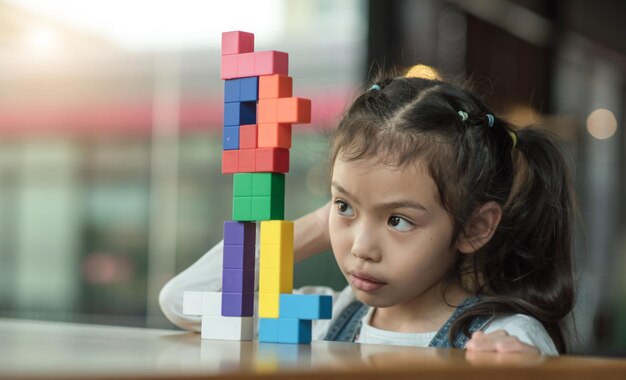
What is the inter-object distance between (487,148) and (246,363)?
26.9 inches

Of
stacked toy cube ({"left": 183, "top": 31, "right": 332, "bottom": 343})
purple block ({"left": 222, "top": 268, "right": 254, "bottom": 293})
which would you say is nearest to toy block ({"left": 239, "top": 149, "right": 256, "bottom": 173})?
stacked toy cube ({"left": 183, "top": 31, "right": 332, "bottom": 343})

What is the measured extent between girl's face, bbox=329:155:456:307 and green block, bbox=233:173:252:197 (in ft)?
0.52

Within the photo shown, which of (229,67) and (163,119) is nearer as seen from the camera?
(229,67)

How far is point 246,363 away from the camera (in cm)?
61

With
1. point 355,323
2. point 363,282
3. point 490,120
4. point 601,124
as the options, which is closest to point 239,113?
point 363,282

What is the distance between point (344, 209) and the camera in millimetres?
1129

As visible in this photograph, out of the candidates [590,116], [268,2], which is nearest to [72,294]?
[268,2]

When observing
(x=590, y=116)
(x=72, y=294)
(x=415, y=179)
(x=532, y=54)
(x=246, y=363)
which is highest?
(x=532, y=54)

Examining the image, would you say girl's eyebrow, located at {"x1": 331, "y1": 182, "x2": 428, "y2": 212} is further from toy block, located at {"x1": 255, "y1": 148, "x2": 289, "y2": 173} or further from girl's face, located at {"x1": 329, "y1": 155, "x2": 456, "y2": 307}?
toy block, located at {"x1": 255, "y1": 148, "x2": 289, "y2": 173}

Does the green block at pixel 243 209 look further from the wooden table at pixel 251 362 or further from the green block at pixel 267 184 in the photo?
the wooden table at pixel 251 362

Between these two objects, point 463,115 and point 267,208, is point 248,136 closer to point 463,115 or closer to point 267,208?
point 267,208

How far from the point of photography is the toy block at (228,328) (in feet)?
3.10

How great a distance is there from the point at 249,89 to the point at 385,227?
0.74ft

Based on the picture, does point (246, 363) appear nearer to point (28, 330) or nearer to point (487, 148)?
point (28, 330)
